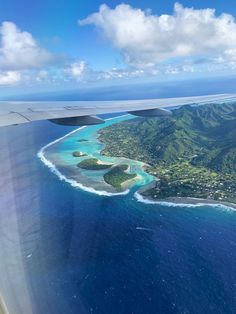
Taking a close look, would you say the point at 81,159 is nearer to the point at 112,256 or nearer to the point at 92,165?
the point at 92,165

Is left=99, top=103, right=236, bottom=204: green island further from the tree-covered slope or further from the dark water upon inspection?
the dark water

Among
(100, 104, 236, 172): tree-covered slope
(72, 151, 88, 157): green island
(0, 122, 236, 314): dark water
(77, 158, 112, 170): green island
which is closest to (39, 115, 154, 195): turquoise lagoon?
(72, 151, 88, 157): green island

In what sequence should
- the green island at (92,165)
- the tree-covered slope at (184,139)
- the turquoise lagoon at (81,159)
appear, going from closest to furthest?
the turquoise lagoon at (81,159)
the green island at (92,165)
the tree-covered slope at (184,139)

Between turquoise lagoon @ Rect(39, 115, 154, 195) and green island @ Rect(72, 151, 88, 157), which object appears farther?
green island @ Rect(72, 151, 88, 157)

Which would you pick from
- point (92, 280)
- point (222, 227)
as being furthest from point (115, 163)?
point (92, 280)

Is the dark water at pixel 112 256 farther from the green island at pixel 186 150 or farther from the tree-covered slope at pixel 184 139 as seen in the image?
the tree-covered slope at pixel 184 139

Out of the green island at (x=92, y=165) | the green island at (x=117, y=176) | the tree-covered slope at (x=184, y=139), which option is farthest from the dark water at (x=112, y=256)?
the tree-covered slope at (x=184, y=139)
